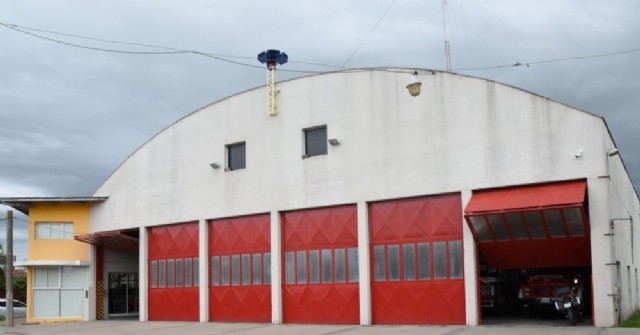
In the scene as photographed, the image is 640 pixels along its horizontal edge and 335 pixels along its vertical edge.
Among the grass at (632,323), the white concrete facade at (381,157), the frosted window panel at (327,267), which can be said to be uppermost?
the white concrete facade at (381,157)

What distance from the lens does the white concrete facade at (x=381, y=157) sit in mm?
21000

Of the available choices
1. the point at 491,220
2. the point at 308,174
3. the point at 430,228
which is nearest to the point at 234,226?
the point at 308,174

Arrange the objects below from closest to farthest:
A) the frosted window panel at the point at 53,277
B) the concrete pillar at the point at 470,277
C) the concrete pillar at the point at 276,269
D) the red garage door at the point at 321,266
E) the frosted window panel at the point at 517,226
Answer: the frosted window panel at the point at 517,226
the concrete pillar at the point at 470,277
the red garage door at the point at 321,266
the concrete pillar at the point at 276,269
the frosted window panel at the point at 53,277

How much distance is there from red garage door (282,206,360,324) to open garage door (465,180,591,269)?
483cm

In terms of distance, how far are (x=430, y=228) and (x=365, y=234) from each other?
7.66 feet

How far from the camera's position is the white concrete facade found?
68.9ft

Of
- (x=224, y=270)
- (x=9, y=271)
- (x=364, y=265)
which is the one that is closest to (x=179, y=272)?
(x=224, y=270)

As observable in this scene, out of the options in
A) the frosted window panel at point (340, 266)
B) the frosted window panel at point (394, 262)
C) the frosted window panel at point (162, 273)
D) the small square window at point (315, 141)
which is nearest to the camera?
the frosted window panel at point (394, 262)

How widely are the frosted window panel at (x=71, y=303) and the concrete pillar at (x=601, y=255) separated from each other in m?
23.3

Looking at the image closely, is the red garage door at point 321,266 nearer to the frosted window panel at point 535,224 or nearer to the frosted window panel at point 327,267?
the frosted window panel at point 327,267

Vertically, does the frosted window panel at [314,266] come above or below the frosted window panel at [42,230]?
below

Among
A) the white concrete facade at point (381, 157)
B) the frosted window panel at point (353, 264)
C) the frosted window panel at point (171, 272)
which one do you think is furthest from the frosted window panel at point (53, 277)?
the frosted window panel at point (353, 264)

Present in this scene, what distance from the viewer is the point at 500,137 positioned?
22266 millimetres

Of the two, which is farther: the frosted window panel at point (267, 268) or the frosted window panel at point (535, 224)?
the frosted window panel at point (267, 268)
